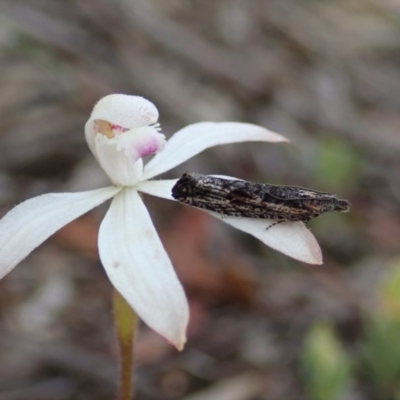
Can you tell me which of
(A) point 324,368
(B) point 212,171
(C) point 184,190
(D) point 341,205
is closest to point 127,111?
(C) point 184,190

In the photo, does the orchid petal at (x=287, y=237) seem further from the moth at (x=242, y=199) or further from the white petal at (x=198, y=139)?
the white petal at (x=198, y=139)

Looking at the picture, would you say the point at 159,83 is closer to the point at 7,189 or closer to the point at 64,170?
the point at 64,170

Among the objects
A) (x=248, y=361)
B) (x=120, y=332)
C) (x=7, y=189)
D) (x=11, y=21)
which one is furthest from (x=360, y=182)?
(x=120, y=332)

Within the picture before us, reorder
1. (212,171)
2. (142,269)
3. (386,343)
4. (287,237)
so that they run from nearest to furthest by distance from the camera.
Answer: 1. (142,269)
2. (287,237)
3. (386,343)
4. (212,171)

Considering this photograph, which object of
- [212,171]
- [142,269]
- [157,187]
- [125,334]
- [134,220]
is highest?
[212,171]

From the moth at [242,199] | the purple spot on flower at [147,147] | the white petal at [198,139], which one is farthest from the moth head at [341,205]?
the purple spot on flower at [147,147]

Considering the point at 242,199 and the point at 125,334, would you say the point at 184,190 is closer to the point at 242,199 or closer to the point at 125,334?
the point at 242,199

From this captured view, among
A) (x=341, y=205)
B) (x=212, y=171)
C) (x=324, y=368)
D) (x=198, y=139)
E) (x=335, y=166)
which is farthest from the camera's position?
(x=212, y=171)
